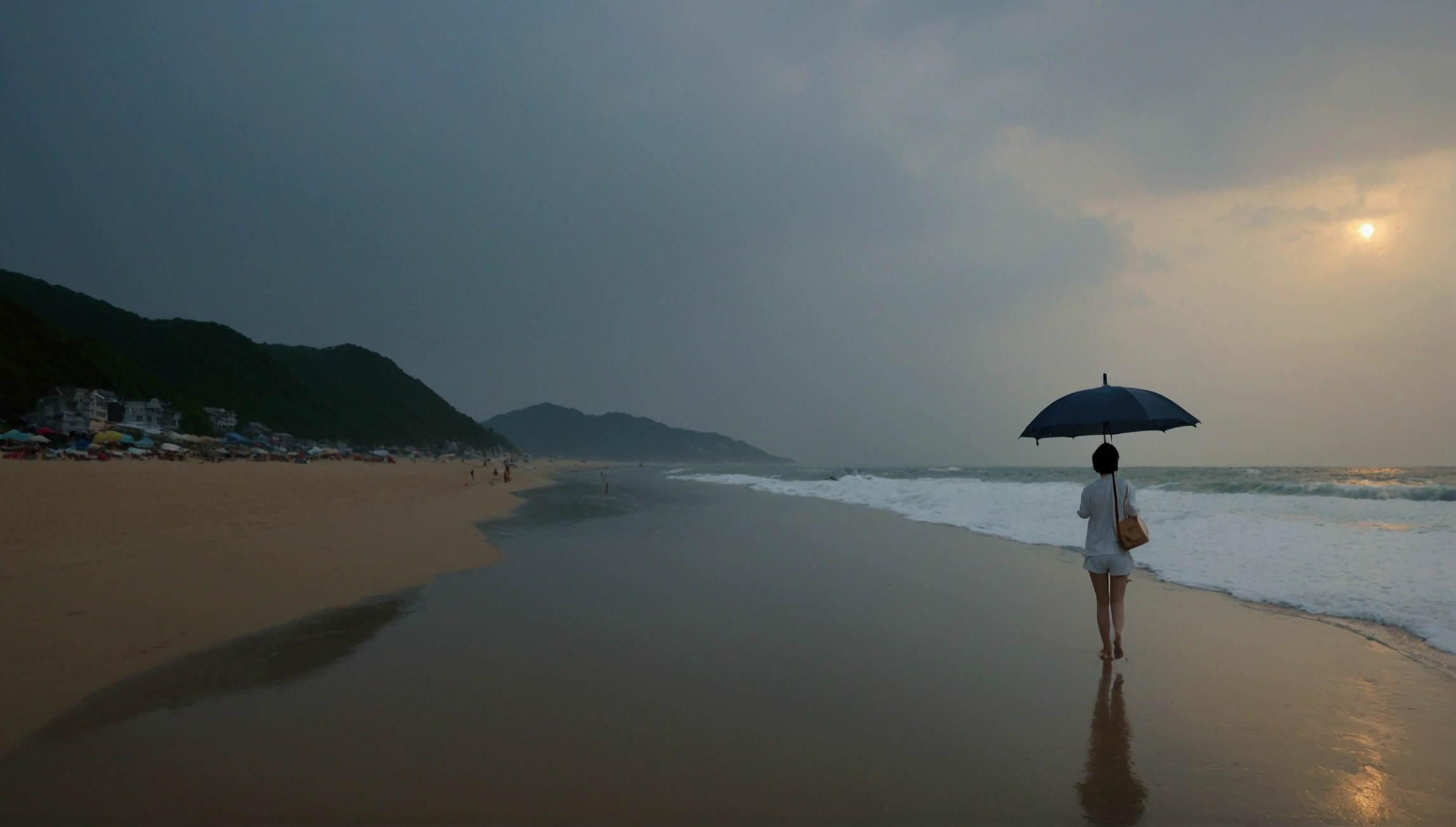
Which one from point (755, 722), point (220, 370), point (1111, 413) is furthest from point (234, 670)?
point (220, 370)

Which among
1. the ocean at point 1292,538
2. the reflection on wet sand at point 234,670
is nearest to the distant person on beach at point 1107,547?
the ocean at point 1292,538

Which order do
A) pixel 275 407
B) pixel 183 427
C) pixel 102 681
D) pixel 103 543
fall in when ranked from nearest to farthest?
pixel 102 681 < pixel 103 543 < pixel 183 427 < pixel 275 407

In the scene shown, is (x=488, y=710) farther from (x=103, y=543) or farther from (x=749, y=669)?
(x=103, y=543)

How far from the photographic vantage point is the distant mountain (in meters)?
74.4

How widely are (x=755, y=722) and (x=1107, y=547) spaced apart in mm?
3752

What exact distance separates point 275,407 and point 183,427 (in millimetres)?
28488

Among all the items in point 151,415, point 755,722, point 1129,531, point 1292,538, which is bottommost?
point 755,722

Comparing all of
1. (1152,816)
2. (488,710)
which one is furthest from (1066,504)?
(488,710)

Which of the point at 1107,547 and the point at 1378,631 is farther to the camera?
the point at 1378,631

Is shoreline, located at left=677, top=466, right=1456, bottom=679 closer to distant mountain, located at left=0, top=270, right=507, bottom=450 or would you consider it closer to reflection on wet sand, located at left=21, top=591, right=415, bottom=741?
reflection on wet sand, located at left=21, top=591, right=415, bottom=741

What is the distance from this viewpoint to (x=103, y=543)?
8711 millimetres

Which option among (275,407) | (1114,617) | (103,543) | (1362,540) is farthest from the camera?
(275,407)

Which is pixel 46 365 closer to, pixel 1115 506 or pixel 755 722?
pixel 755 722

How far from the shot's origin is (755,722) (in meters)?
3.97
